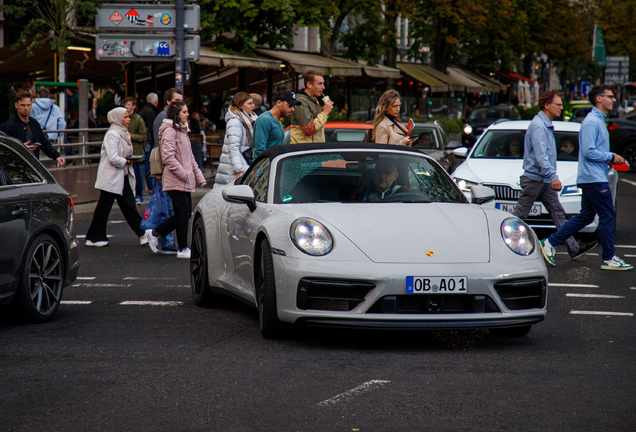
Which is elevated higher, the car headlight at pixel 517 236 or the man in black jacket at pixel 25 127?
the man in black jacket at pixel 25 127

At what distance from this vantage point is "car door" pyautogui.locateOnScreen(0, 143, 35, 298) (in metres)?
6.38

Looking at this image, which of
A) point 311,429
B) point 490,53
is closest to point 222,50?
point 311,429

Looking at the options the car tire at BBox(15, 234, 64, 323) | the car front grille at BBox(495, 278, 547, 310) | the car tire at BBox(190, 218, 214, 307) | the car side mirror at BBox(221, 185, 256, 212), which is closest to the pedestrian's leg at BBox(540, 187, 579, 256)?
the car tire at BBox(190, 218, 214, 307)

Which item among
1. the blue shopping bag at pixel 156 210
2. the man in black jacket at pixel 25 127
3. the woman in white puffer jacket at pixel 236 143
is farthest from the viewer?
the man in black jacket at pixel 25 127

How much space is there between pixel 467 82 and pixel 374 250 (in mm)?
49161

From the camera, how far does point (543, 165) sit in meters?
10.0

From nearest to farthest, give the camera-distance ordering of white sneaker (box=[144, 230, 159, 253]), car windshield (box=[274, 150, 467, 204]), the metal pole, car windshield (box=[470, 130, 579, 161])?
1. car windshield (box=[274, 150, 467, 204])
2. white sneaker (box=[144, 230, 159, 253])
3. car windshield (box=[470, 130, 579, 161])
4. the metal pole

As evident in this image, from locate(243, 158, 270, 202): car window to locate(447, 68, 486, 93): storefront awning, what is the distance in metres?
44.9

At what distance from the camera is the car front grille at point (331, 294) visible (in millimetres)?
5684

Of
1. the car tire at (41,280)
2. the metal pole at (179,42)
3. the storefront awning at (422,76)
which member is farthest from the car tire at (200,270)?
the storefront awning at (422,76)

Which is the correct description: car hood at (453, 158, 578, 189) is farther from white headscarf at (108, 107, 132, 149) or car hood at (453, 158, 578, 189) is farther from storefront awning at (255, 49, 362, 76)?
storefront awning at (255, 49, 362, 76)

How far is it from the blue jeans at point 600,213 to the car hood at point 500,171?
1.57m

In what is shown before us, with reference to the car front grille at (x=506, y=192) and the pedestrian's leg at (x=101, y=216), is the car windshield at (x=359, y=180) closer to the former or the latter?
the car front grille at (x=506, y=192)

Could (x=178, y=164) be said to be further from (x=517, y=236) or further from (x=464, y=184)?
(x=517, y=236)
